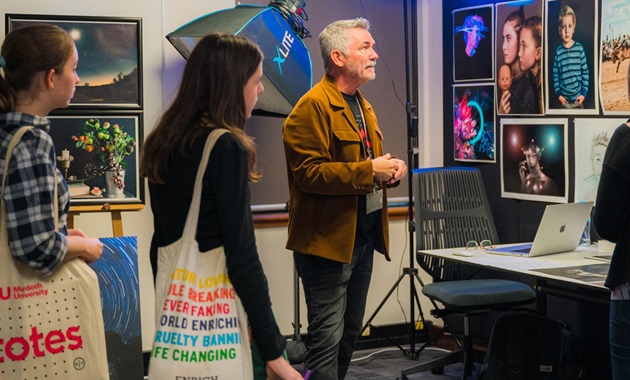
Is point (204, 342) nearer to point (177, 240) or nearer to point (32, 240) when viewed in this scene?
point (177, 240)

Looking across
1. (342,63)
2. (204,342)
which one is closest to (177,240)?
(204,342)

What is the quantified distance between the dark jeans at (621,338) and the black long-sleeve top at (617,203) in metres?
0.07

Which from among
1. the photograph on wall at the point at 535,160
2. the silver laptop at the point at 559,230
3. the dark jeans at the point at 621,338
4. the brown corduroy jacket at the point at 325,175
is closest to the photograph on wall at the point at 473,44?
the photograph on wall at the point at 535,160

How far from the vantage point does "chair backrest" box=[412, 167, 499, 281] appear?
15.5ft

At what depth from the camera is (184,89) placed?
2.08 meters

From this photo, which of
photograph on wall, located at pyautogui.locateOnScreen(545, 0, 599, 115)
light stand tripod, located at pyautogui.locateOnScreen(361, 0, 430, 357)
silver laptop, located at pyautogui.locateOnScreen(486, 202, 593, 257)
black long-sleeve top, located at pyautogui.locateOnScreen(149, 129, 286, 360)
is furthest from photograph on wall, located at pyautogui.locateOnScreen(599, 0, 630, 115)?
black long-sleeve top, located at pyautogui.locateOnScreen(149, 129, 286, 360)

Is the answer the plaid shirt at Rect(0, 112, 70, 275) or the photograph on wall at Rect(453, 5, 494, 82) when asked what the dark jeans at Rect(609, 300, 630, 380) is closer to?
the plaid shirt at Rect(0, 112, 70, 275)

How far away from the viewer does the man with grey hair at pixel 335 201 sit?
3.42 metres

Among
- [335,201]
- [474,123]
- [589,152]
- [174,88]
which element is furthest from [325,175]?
[474,123]

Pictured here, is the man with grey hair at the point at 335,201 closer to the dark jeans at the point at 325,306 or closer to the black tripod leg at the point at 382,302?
the dark jeans at the point at 325,306

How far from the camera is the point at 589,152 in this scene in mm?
4480

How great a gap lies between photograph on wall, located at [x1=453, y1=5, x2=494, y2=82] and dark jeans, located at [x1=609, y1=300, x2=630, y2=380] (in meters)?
2.54

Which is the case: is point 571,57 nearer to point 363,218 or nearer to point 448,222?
point 448,222

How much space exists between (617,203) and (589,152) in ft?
5.81
